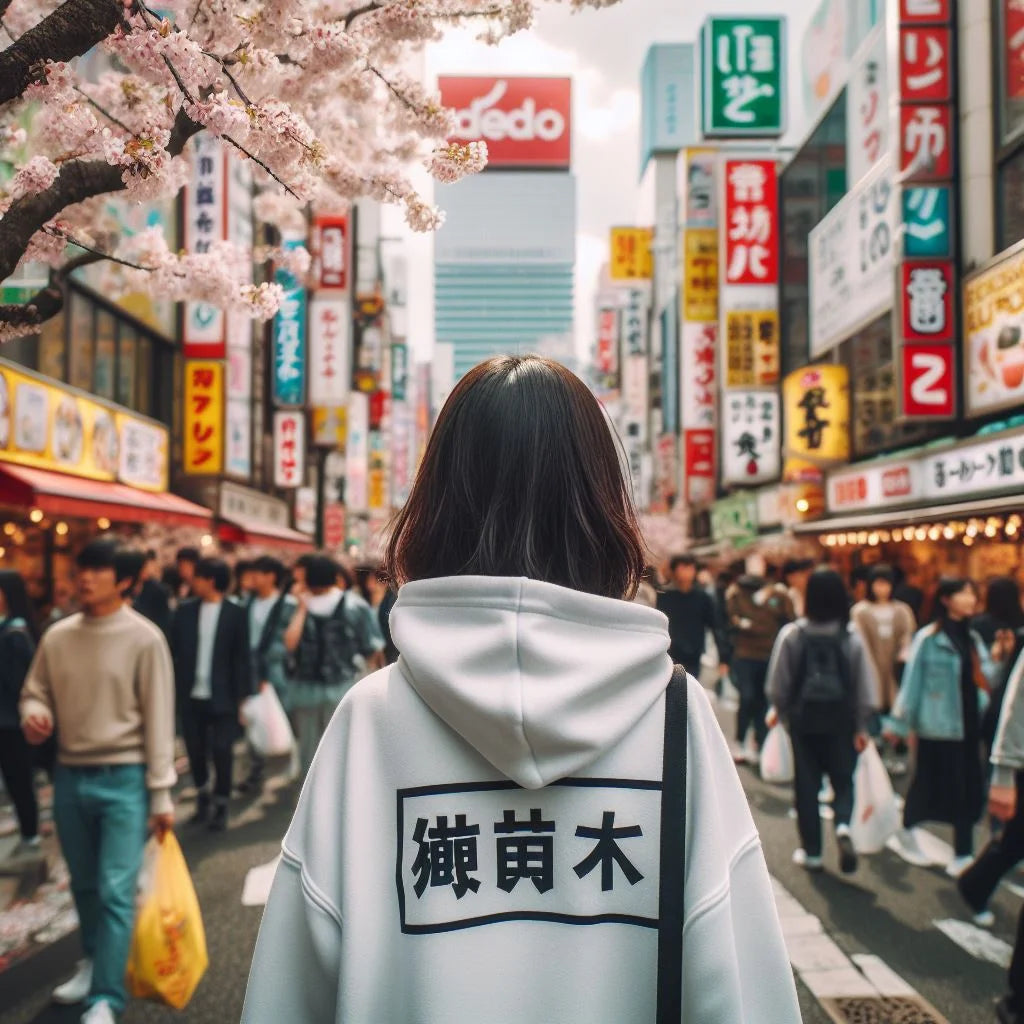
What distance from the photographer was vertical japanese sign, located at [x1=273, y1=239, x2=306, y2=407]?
25.4 meters

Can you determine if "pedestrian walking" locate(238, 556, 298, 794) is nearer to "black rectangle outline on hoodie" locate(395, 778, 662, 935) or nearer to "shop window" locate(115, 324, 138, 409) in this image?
"black rectangle outline on hoodie" locate(395, 778, 662, 935)

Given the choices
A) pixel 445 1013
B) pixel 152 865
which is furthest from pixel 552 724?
pixel 152 865

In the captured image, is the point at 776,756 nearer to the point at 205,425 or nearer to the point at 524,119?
the point at 524,119

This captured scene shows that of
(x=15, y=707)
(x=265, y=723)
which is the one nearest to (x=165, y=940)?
(x=15, y=707)

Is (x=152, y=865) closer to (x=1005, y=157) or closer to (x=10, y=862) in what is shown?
(x=10, y=862)

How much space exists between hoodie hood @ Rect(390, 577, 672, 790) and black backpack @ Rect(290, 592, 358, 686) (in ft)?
22.4

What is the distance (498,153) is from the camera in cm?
1262

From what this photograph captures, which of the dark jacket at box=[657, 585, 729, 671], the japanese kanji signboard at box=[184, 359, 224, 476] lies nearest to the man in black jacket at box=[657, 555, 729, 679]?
the dark jacket at box=[657, 585, 729, 671]

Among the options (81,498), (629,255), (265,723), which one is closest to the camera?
(265,723)

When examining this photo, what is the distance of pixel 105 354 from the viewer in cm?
1725

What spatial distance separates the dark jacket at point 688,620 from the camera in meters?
9.28

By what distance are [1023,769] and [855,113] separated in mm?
18682

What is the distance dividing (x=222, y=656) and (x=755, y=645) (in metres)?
5.16

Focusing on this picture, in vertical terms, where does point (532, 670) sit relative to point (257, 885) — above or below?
above
